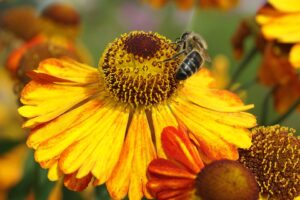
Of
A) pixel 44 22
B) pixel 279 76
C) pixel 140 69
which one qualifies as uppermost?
pixel 140 69

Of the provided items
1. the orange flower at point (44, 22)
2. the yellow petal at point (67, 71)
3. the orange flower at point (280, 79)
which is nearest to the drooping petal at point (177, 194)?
the yellow petal at point (67, 71)

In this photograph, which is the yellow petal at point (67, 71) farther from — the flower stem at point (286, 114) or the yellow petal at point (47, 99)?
the flower stem at point (286, 114)

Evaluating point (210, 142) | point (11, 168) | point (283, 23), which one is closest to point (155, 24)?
point (11, 168)

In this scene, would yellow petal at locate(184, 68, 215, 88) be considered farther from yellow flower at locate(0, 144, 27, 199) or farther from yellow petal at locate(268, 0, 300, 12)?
yellow flower at locate(0, 144, 27, 199)

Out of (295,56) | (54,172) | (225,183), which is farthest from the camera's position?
(295,56)

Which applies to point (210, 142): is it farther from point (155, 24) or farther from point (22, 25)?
point (155, 24)
